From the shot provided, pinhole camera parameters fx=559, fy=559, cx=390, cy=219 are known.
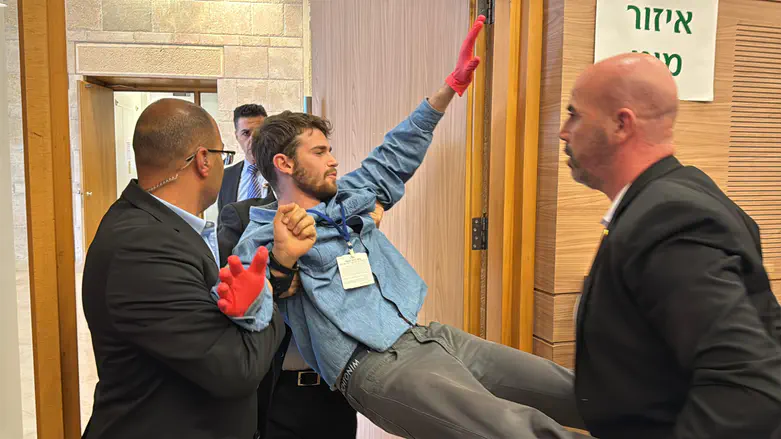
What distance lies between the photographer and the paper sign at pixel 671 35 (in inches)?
63.4

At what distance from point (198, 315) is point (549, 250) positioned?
1.04 meters

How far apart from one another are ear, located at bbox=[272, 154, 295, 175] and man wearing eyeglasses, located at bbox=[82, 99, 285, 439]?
51 centimetres

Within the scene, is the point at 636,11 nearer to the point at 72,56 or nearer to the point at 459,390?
the point at 459,390

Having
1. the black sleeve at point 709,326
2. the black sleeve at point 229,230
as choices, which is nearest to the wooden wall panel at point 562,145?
the black sleeve at point 709,326

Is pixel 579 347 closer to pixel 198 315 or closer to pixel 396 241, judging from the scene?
pixel 198 315

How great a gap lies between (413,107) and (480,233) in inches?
25.5

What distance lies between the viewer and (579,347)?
983 mm

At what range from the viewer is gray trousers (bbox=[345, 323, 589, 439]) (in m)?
1.22

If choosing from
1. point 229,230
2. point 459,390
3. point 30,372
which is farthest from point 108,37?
point 459,390

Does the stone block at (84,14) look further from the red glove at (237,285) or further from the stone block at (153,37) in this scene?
the red glove at (237,285)

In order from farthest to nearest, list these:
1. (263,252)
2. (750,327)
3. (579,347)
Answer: (263,252)
(579,347)
(750,327)

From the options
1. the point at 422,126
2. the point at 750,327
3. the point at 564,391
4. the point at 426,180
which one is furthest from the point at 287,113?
the point at 750,327

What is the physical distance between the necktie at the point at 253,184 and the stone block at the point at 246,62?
2626mm

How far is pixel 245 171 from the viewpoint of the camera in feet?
9.20
